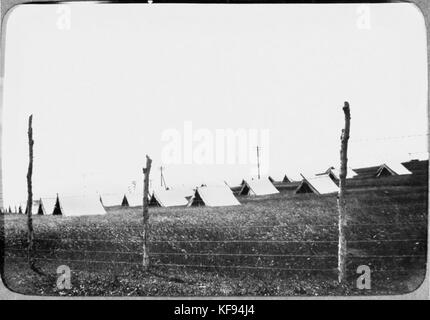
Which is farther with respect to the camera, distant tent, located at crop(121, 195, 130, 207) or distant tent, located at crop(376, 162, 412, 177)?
distant tent, located at crop(121, 195, 130, 207)

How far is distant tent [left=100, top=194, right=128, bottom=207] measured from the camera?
2891mm

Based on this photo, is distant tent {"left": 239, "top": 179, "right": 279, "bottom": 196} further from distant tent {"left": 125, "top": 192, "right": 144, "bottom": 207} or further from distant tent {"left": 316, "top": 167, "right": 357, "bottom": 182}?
distant tent {"left": 125, "top": 192, "right": 144, "bottom": 207}

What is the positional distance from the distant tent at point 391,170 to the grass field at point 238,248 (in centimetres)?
7

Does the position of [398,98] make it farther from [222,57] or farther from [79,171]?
[79,171]

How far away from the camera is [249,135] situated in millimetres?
2855

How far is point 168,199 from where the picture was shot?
290 cm

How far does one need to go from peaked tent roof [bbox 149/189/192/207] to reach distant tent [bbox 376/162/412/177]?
1.20 meters

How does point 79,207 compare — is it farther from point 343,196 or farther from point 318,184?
point 343,196

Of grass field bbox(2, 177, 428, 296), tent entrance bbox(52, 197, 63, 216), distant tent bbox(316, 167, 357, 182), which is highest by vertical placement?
distant tent bbox(316, 167, 357, 182)

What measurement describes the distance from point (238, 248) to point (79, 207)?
1.02 metres

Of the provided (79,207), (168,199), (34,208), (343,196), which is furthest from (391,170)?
(34,208)

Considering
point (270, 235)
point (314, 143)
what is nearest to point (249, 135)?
point (314, 143)

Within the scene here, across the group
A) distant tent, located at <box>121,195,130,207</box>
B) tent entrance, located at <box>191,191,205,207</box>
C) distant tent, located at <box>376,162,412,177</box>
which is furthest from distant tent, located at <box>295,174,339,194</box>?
distant tent, located at <box>121,195,130,207</box>

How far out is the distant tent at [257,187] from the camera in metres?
2.83
